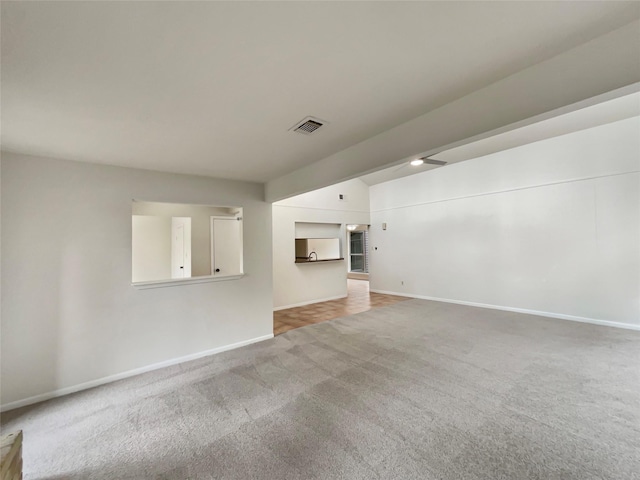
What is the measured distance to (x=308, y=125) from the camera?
2080 mm

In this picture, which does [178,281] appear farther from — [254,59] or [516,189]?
[516,189]

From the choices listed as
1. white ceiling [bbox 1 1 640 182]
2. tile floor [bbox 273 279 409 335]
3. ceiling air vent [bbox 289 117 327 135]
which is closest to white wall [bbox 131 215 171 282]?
tile floor [bbox 273 279 409 335]

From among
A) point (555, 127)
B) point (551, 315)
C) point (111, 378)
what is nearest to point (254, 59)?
point (111, 378)

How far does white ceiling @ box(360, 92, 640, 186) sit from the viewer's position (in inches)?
146

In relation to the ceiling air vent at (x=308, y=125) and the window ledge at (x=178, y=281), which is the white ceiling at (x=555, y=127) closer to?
the ceiling air vent at (x=308, y=125)

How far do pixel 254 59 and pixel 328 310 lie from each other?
510cm

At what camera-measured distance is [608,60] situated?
1.24 m

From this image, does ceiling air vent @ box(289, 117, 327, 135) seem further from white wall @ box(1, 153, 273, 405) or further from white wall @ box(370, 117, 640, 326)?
white wall @ box(370, 117, 640, 326)

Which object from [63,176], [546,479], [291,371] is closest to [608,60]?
[546,479]

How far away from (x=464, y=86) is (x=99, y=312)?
393 cm

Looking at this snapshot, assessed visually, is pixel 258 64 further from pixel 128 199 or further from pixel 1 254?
pixel 1 254

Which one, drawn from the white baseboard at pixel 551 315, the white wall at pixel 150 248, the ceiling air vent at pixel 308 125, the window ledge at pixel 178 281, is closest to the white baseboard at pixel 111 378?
the window ledge at pixel 178 281

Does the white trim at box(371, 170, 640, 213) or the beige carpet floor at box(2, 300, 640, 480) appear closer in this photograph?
the beige carpet floor at box(2, 300, 640, 480)

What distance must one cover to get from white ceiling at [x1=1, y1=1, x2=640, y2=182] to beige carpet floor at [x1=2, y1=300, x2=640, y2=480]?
2.40m
